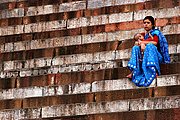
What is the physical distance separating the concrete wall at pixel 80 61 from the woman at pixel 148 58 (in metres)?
0.15

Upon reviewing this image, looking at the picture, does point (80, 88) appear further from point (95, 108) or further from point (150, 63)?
point (150, 63)

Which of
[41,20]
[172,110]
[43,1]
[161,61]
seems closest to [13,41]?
[41,20]

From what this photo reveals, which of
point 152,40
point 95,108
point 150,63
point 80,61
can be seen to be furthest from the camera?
point 80,61

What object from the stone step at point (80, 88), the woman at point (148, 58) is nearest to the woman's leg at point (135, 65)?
the woman at point (148, 58)

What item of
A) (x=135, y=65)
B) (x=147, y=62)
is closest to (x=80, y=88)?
(x=135, y=65)

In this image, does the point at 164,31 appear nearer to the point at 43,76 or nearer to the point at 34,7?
the point at 43,76

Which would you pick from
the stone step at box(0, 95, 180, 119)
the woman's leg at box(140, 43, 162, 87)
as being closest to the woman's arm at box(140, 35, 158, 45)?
the woman's leg at box(140, 43, 162, 87)

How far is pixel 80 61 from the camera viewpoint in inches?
464

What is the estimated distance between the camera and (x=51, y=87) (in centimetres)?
1020

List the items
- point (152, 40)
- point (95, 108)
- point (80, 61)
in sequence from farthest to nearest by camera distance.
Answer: point (80, 61) < point (152, 40) < point (95, 108)

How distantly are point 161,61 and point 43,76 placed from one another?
81.4 inches

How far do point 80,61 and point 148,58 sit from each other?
88.1 inches

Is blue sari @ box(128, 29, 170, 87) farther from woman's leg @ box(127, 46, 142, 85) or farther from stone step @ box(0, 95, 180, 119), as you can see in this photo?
stone step @ box(0, 95, 180, 119)

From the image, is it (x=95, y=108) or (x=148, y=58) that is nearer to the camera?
(x=95, y=108)
